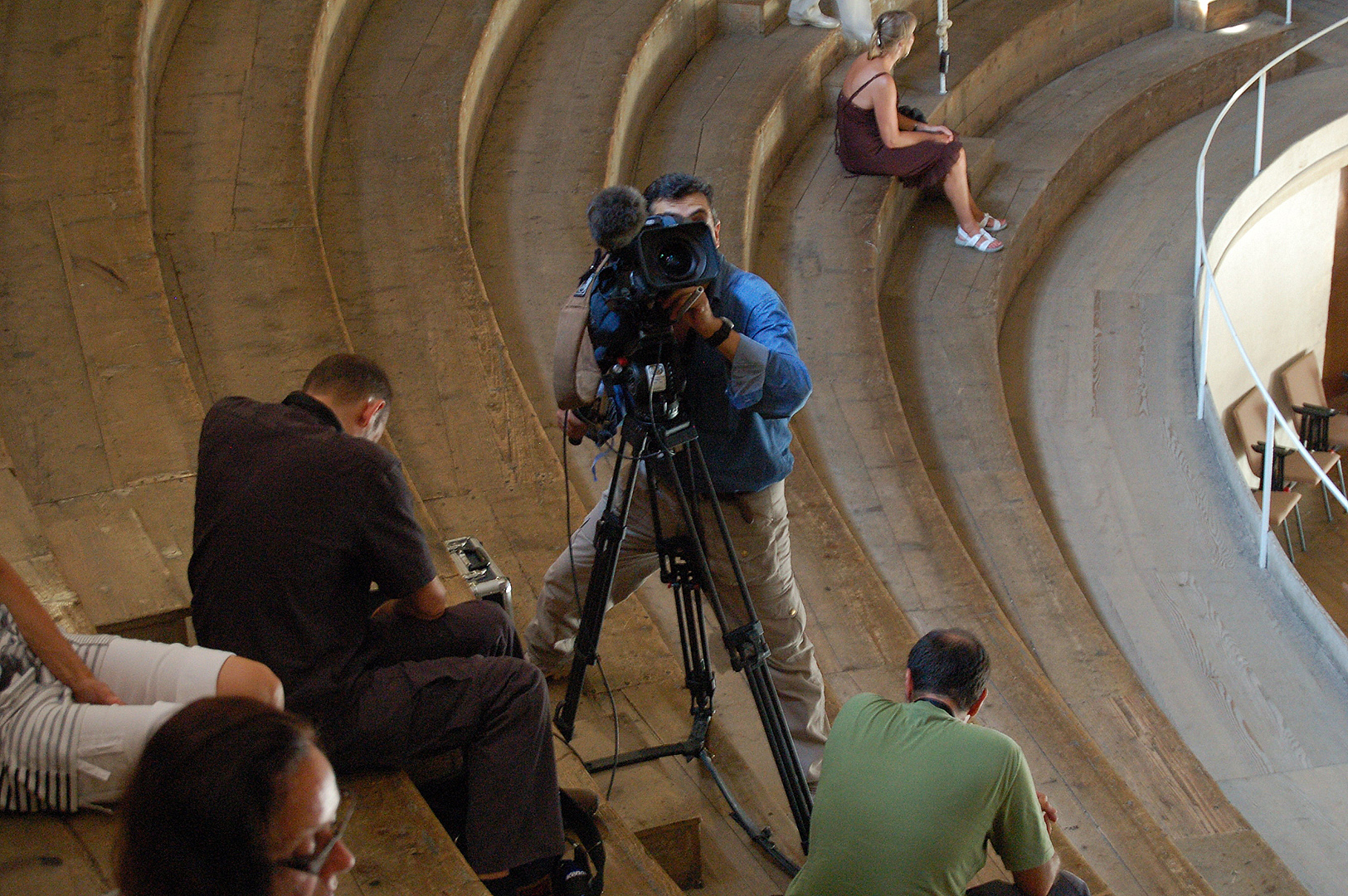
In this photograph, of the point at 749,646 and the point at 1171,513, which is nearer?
the point at 749,646

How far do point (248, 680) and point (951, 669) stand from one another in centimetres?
118

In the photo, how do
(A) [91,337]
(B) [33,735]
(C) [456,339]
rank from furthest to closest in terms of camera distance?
(C) [456,339], (A) [91,337], (B) [33,735]

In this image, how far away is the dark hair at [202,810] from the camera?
1.17m

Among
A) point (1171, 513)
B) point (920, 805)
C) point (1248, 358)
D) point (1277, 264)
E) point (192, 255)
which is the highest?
point (192, 255)

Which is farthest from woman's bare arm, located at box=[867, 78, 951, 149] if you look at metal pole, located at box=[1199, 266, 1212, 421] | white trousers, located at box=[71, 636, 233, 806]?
white trousers, located at box=[71, 636, 233, 806]

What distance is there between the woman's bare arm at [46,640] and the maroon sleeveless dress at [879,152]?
4413 mm

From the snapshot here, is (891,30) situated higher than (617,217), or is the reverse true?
(617,217)

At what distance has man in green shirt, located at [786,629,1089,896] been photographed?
207 cm

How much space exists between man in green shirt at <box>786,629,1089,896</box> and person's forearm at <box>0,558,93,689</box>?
1218 millimetres

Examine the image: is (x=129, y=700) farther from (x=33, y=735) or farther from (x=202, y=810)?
(x=202, y=810)

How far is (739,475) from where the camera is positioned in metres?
2.63

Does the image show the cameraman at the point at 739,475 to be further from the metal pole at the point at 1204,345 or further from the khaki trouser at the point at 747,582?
the metal pole at the point at 1204,345

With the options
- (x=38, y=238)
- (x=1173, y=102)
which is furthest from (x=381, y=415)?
(x=1173, y=102)

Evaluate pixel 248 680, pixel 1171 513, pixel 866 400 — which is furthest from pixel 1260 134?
pixel 248 680
